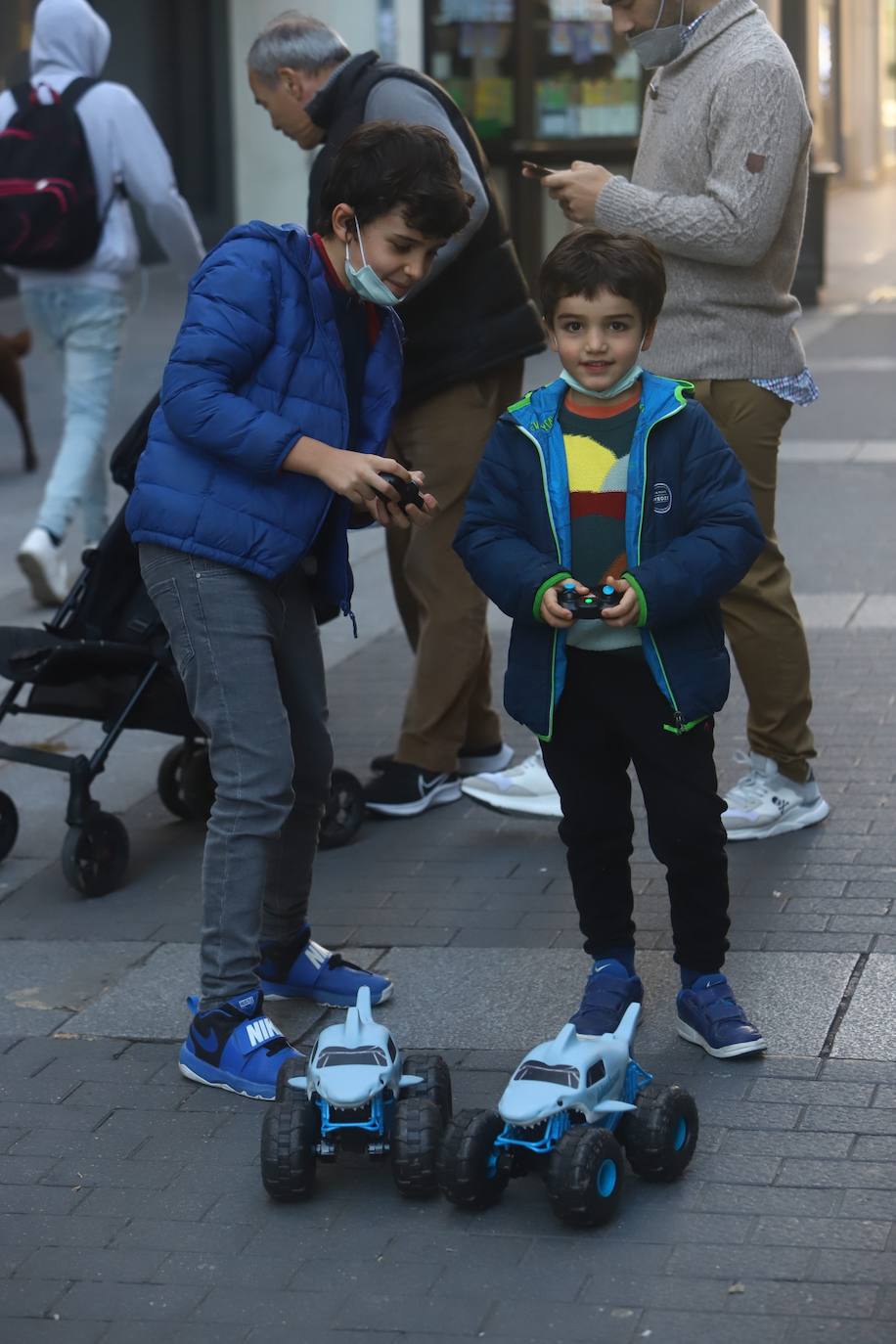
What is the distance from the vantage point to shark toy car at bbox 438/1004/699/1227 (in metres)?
3.27

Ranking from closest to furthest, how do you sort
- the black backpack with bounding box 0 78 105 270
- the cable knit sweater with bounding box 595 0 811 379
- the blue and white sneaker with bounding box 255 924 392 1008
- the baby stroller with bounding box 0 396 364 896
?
the blue and white sneaker with bounding box 255 924 392 1008 < the cable knit sweater with bounding box 595 0 811 379 < the baby stroller with bounding box 0 396 364 896 < the black backpack with bounding box 0 78 105 270

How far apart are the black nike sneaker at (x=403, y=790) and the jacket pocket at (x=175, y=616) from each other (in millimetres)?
1648

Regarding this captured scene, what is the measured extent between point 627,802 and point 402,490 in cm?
79

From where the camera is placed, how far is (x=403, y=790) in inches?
219

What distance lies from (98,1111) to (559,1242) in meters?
1.02

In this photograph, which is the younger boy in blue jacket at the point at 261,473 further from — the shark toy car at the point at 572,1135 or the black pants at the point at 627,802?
the shark toy car at the point at 572,1135

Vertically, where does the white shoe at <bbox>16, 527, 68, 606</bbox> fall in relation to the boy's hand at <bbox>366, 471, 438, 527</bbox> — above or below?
below

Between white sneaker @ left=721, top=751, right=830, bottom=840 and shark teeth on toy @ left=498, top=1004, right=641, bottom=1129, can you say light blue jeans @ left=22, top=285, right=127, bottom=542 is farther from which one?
shark teeth on toy @ left=498, top=1004, right=641, bottom=1129

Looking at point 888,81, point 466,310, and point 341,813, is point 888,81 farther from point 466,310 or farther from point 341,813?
point 341,813

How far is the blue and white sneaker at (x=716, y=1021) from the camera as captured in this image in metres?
3.91

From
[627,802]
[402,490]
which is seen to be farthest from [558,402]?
[627,802]

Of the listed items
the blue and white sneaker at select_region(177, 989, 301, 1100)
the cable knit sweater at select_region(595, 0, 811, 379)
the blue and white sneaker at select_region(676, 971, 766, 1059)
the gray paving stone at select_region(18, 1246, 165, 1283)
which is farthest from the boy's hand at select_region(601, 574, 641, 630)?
the cable knit sweater at select_region(595, 0, 811, 379)

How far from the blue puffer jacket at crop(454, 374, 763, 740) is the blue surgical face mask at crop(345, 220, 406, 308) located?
0.31m

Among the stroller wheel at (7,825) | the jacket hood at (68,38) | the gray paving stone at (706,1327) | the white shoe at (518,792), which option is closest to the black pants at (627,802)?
the gray paving stone at (706,1327)
